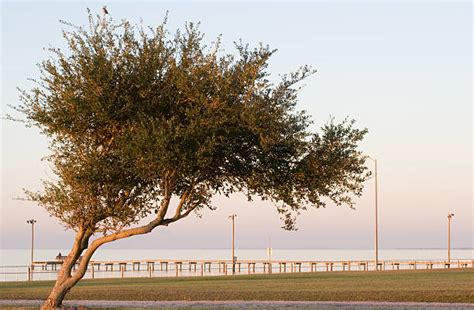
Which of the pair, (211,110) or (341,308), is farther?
(341,308)

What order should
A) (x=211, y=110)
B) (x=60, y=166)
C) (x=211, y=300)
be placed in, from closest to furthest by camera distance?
(x=211, y=110)
(x=60, y=166)
(x=211, y=300)

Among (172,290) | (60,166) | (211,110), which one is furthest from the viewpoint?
(172,290)

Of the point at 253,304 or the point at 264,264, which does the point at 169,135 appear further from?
the point at 264,264

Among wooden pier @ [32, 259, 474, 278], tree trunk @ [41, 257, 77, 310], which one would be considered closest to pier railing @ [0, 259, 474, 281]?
wooden pier @ [32, 259, 474, 278]

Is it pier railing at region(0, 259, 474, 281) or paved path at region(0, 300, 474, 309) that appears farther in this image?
pier railing at region(0, 259, 474, 281)

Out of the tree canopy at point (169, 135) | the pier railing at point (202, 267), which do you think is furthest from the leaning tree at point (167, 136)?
the pier railing at point (202, 267)

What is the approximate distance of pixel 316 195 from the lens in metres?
31.8

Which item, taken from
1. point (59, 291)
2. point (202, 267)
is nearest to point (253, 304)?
point (59, 291)

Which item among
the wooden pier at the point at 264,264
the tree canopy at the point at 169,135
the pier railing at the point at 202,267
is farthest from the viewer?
the wooden pier at the point at 264,264

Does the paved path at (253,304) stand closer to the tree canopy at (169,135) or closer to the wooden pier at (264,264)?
the tree canopy at (169,135)

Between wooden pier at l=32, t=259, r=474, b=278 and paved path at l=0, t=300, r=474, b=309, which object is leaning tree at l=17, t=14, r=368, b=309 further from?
wooden pier at l=32, t=259, r=474, b=278

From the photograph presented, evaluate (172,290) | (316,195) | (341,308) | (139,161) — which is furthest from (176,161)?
(172,290)

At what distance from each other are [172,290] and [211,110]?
16.7 metres

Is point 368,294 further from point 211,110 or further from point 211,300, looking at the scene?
point 211,110
